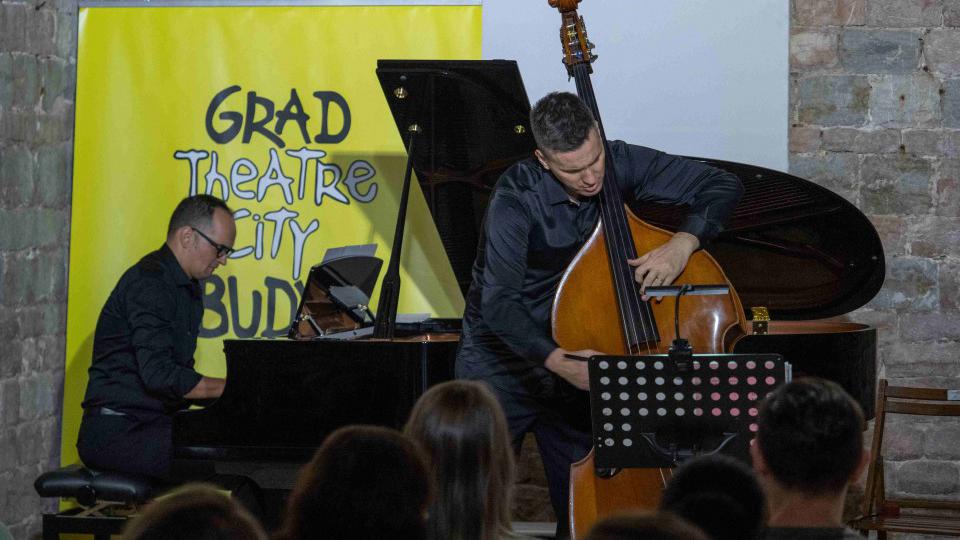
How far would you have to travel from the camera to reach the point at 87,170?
546cm

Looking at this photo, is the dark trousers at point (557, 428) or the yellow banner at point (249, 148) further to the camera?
the yellow banner at point (249, 148)

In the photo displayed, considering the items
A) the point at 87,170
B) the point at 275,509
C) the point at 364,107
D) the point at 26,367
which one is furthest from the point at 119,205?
the point at 275,509

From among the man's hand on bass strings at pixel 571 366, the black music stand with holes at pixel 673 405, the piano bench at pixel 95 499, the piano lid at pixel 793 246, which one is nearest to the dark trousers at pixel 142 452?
the piano bench at pixel 95 499

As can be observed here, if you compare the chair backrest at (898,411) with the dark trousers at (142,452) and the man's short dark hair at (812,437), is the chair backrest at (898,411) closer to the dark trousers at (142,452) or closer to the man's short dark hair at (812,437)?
the dark trousers at (142,452)

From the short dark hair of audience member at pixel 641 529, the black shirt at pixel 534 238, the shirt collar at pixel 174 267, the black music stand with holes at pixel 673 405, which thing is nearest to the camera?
the short dark hair of audience member at pixel 641 529

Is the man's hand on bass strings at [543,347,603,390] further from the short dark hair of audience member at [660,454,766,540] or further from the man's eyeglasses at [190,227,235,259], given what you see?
the man's eyeglasses at [190,227,235,259]

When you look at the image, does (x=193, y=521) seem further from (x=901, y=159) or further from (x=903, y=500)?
(x=901, y=159)

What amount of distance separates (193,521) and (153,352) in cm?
301

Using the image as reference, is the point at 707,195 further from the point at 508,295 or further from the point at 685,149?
the point at 685,149

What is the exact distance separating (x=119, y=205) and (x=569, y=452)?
2693 millimetres

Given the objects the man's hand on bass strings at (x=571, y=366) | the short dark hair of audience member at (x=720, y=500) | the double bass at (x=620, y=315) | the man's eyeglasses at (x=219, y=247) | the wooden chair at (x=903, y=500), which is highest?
the man's eyeglasses at (x=219, y=247)

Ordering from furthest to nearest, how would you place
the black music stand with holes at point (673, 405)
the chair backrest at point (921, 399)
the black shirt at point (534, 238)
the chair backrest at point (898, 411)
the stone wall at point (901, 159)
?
the stone wall at point (901, 159)
the chair backrest at point (921, 399)
the chair backrest at point (898, 411)
the black shirt at point (534, 238)
the black music stand with holes at point (673, 405)

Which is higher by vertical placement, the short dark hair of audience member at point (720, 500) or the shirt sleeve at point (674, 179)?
the shirt sleeve at point (674, 179)

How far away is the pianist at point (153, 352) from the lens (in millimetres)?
4355
